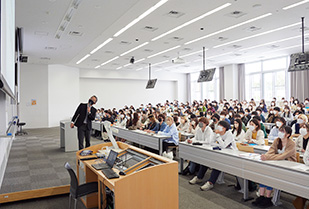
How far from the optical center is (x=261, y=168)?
3701 millimetres

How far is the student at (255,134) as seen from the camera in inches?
210

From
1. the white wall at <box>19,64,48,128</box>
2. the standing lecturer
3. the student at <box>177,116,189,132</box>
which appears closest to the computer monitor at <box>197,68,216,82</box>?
the student at <box>177,116,189,132</box>

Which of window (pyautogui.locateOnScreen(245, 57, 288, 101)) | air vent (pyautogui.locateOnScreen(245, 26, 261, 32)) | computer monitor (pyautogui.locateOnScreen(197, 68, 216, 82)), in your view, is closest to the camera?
air vent (pyautogui.locateOnScreen(245, 26, 261, 32))

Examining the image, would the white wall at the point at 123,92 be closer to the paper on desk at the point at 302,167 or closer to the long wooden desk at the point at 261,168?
the long wooden desk at the point at 261,168

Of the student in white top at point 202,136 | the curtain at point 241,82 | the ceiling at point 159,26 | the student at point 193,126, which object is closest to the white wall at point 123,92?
the ceiling at point 159,26

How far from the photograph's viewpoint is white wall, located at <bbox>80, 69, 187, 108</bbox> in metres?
19.5

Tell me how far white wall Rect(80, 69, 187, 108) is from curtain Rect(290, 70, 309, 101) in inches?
414

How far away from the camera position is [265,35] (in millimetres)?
9664

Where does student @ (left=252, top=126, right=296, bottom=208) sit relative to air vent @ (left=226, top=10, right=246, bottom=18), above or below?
below

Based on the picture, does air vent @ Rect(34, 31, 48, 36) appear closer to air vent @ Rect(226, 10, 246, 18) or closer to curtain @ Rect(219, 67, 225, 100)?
air vent @ Rect(226, 10, 246, 18)

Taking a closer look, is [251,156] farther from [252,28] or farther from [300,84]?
[300,84]

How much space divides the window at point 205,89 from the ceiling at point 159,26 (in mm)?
7330

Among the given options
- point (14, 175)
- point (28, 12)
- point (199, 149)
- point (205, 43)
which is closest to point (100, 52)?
point (205, 43)

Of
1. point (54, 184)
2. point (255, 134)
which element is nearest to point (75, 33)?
point (54, 184)
